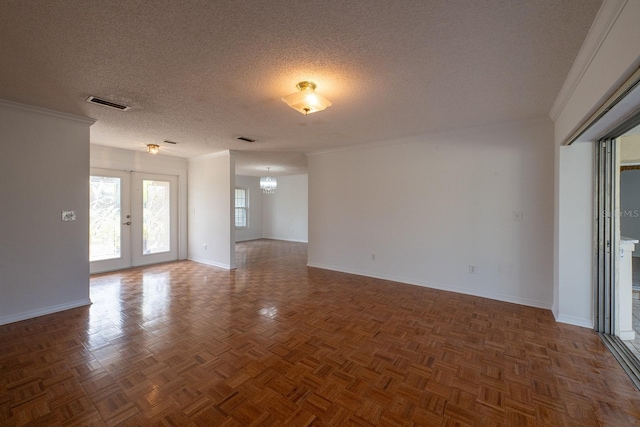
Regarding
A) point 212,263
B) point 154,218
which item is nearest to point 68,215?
point 154,218

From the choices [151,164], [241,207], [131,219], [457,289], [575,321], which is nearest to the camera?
[575,321]

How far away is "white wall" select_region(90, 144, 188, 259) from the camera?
4.86 m

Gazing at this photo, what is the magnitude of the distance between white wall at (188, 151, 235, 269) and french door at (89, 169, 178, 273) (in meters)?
0.44

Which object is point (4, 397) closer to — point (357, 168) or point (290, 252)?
point (357, 168)

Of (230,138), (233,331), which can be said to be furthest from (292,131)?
(233,331)

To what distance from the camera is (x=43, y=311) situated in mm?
3119

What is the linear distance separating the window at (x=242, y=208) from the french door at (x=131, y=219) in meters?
3.40

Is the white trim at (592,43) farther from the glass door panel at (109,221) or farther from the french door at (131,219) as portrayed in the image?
the glass door panel at (109,221)

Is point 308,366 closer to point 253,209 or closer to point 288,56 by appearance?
point 288,56

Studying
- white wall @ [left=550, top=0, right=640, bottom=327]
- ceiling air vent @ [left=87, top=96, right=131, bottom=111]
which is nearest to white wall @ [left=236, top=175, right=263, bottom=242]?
ceiling air vent @ [left=87, top=96, right=131, bottom=111]

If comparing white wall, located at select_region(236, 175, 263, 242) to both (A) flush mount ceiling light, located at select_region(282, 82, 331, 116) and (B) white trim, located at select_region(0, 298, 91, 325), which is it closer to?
(B) white trim, located at select_region(0, 298, 91, 325)

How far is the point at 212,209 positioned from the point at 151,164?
5.09 feet

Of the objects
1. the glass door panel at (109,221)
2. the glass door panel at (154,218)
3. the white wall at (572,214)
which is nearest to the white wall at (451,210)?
the white wall at (572,214)

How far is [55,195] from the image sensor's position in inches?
128
